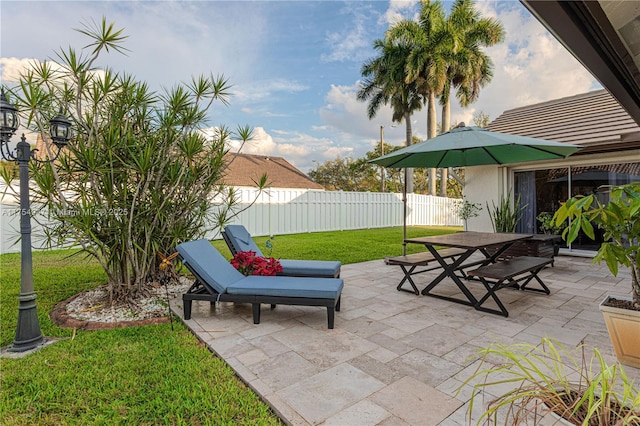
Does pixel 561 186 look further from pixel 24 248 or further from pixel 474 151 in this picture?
pixel 24 248

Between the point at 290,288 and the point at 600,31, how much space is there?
10.8 ft

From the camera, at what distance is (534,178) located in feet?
28.0

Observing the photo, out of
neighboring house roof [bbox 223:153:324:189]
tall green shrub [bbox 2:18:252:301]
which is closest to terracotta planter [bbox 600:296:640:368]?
tall green shrub [bbox 2:18:252:301]

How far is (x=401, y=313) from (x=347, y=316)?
0.68 m

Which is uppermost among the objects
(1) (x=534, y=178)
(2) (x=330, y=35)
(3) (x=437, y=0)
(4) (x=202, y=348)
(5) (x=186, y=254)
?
(3) (x=437, y=0)

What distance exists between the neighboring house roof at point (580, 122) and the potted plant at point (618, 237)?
18.2ft

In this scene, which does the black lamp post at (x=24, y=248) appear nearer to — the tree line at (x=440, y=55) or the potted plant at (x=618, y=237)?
the potted plant at (x=618, y=237)

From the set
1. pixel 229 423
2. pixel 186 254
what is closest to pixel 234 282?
pixel 186 254

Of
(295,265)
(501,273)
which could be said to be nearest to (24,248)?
(295,265)

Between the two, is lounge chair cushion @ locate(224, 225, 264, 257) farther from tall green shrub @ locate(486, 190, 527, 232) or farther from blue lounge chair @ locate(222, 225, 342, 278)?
tall green shrub @ locate(486, 190, 527, 232)

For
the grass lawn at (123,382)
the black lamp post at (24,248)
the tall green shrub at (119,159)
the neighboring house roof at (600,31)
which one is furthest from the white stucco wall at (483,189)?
the black lamp post at (24,248)

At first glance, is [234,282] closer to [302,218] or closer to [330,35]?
Result: [330,35]

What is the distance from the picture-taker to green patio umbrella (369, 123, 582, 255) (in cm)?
453

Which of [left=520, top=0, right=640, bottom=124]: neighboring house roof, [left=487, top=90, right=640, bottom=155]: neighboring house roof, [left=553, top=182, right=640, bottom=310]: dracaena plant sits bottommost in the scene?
[left=553, top=182, right=640, bottom=310]: dracaena plant
